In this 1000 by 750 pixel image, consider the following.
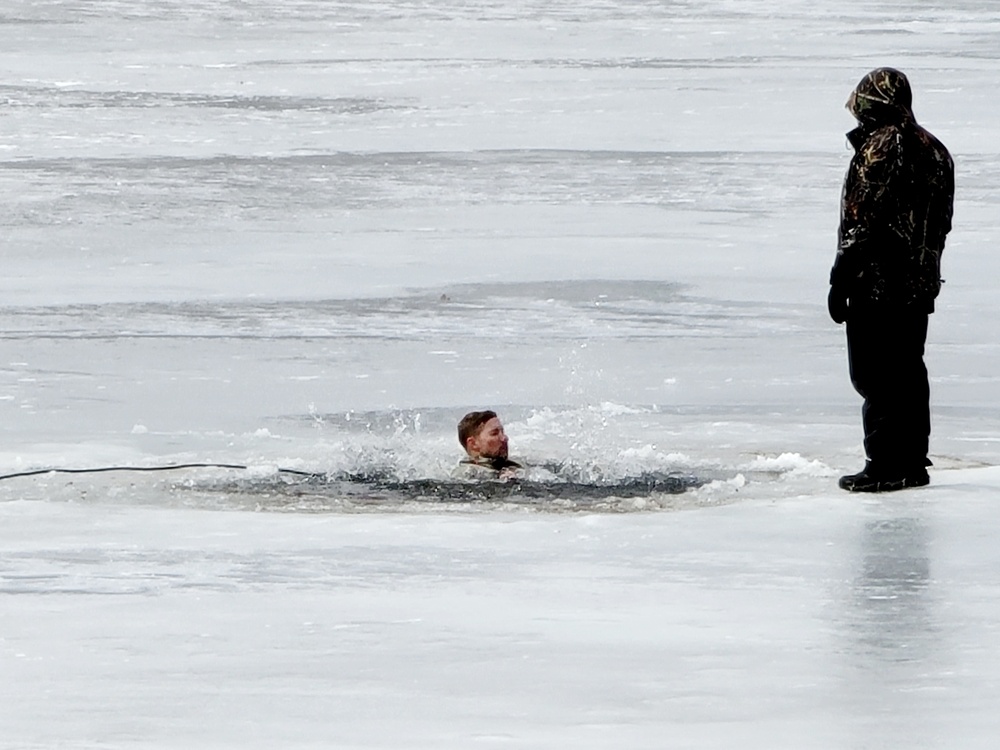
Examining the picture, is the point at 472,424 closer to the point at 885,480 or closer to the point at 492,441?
the point at 492,441

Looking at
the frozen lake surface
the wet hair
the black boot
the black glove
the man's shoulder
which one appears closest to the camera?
the frozen lake surface

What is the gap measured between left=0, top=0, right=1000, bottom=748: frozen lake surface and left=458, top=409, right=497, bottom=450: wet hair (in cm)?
20

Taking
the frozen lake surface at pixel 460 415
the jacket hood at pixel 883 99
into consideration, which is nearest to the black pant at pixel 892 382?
the frozen lake surface at pixel 460 415

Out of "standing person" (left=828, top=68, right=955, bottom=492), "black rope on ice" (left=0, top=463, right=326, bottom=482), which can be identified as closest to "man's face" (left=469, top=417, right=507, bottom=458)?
"black rope on ice" (left=0, top=463, right=326, bottom=482)

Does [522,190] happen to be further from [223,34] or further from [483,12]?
[483,12]

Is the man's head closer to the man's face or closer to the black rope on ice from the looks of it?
the man's face

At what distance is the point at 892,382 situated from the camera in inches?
283

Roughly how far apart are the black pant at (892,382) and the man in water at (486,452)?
1.19m

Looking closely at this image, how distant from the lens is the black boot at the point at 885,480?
7.11m

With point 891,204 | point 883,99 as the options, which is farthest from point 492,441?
point 883,99

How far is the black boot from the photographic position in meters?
7.11

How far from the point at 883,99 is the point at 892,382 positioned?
928 millimetres

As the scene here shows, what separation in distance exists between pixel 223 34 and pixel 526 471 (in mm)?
16029

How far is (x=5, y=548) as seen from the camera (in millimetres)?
6352
